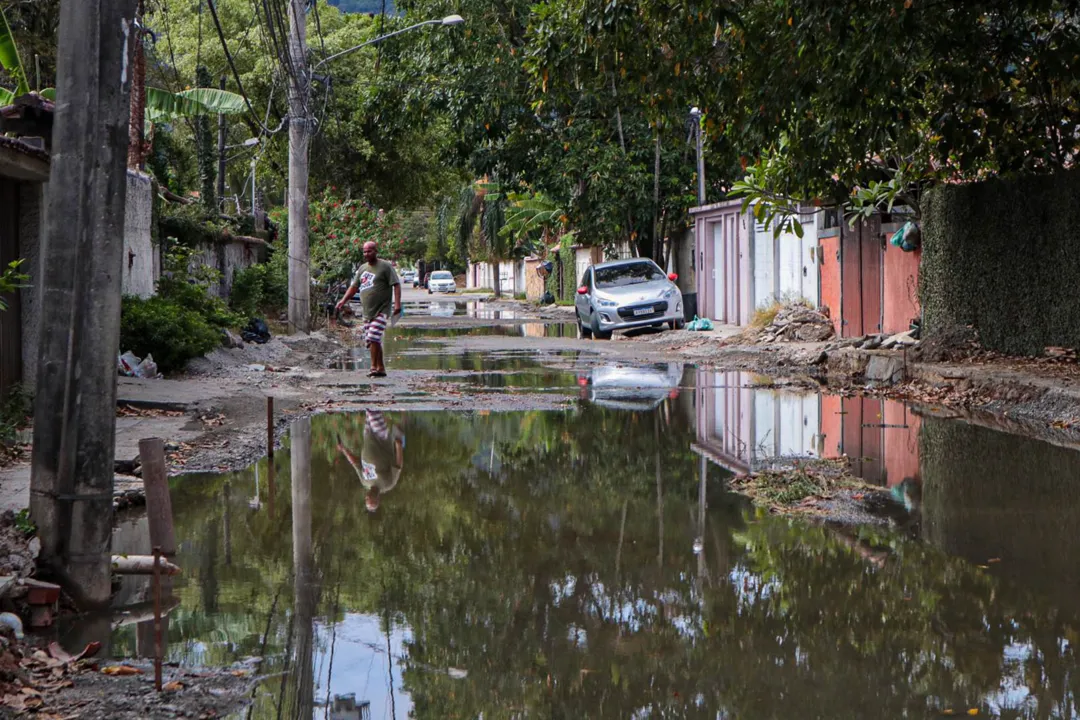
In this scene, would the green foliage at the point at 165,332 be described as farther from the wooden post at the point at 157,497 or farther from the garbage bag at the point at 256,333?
the wooden post at the point at 157,497

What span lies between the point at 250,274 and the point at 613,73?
53.0 feet

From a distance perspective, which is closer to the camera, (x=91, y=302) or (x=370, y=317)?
(x=91, y=302)

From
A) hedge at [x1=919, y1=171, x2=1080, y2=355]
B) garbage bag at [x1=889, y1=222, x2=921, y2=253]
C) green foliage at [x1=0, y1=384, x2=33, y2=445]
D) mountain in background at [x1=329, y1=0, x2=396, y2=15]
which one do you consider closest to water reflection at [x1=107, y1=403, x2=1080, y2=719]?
green foliage at [x1=0, y1=384, x2=33, y2=445]

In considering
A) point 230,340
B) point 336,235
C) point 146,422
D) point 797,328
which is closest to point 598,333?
point 797,328

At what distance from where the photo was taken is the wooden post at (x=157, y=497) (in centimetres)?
679

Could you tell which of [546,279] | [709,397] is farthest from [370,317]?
[546,279]

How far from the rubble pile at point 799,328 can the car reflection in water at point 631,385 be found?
501 centimetres

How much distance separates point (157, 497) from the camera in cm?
686

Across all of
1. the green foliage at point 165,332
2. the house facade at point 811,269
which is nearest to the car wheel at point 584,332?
the house facade at point 811,269

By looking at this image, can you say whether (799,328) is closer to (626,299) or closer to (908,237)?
(908,237)

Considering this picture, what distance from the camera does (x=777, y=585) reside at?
6406 millimetres

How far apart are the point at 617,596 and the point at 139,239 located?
1594 centimetres

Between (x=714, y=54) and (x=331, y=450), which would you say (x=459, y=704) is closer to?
(x=331, y=450)

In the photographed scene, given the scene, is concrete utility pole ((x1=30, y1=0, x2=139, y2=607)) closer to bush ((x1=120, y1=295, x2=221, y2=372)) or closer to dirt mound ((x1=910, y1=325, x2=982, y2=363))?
bush ((x1=120, y1=295, x2=221, y2=372))
